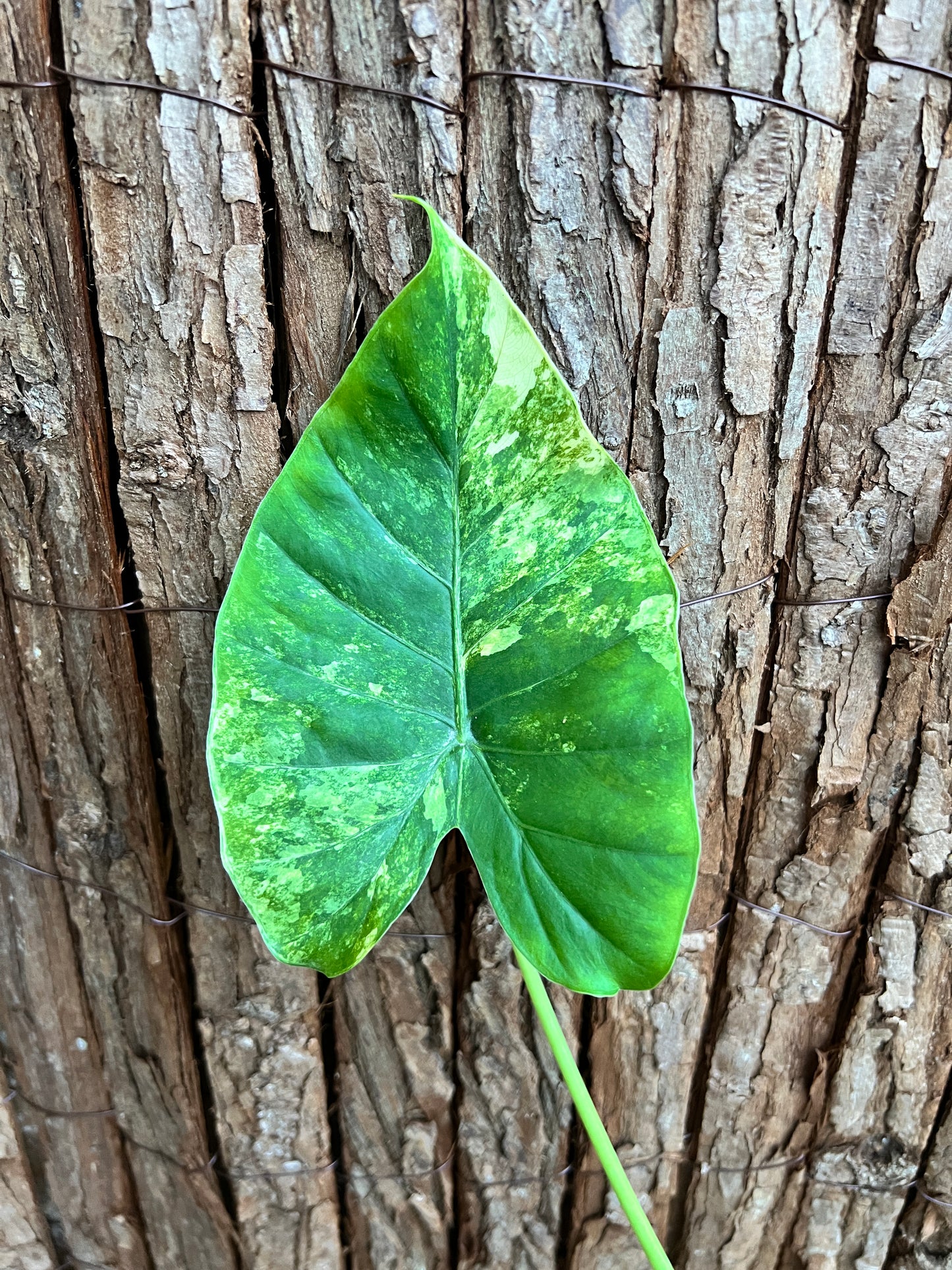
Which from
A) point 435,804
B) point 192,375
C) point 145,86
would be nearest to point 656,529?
point 435,804

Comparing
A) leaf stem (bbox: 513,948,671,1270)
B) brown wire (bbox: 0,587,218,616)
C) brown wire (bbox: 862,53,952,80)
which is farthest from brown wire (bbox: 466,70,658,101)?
leaf stem (bbox: 513,948,671,1270)

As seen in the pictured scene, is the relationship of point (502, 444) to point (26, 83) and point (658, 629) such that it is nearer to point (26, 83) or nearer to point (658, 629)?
point (658, 629)

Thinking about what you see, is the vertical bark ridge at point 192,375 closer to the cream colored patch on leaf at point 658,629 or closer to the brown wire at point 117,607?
the brown wire at point 117,607

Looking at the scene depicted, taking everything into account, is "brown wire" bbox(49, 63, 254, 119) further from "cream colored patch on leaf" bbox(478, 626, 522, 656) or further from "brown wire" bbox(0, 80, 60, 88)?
"cream colored patch on leaf" bbox(478, 626, 522, 656)

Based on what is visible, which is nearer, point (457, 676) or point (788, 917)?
point (457, 676)

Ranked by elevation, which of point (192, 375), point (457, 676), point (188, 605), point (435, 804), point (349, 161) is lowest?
point (435, 804)

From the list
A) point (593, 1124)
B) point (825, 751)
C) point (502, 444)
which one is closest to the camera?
point (502, 444)

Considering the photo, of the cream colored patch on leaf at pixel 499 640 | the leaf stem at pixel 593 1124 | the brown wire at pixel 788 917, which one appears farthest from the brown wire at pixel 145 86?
the brown wire at pixel 788 917
